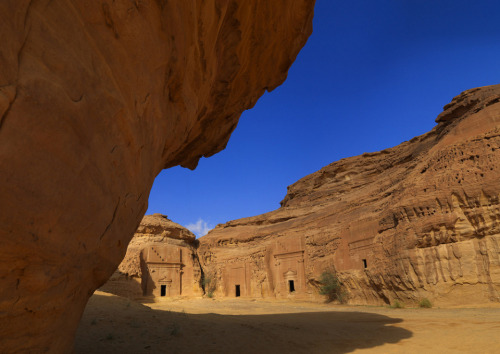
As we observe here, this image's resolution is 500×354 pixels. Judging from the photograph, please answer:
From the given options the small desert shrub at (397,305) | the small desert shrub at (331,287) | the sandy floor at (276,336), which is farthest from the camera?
the small desert shrub at (331,287)

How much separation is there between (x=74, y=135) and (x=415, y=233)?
1872cm

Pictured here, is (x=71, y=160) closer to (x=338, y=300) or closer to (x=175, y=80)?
(x=175, y=80)

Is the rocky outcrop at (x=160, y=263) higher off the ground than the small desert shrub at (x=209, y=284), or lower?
higher

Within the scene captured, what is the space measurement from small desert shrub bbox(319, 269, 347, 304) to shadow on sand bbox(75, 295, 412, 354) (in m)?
12.0

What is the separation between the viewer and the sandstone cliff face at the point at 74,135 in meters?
2.57

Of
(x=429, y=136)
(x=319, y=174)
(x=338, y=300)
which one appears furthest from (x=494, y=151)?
(x=319, y=174)

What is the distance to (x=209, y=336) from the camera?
8688 millimetres

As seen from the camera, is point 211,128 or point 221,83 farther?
point 211,128

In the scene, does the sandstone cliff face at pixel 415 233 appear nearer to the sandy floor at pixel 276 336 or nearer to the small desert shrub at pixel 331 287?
the small desert shrub at pixel 331 287

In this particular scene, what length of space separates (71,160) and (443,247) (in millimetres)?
18446

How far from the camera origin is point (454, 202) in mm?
A: 16781

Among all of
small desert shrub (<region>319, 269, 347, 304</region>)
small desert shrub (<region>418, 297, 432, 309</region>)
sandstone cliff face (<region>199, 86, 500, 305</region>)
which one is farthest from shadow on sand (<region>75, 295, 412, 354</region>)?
small desert shrub (<region>319, 269, 347, 304</region>)

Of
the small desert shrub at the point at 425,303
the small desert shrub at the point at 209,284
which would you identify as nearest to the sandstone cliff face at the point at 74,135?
the small desert shrub at the point at 425,303

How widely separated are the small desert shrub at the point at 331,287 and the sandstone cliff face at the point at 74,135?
20.9 metres
